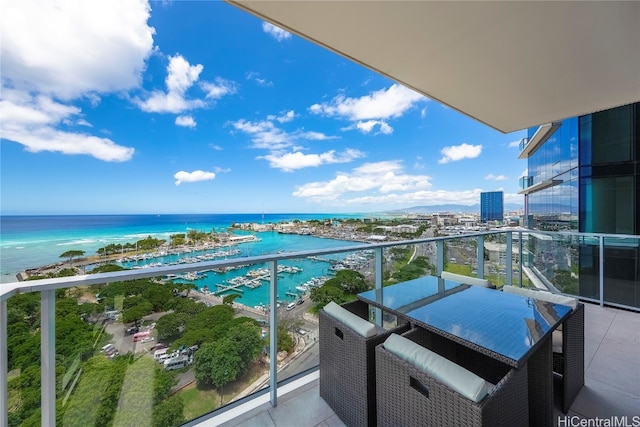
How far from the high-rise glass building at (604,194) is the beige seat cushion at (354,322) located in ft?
15.8

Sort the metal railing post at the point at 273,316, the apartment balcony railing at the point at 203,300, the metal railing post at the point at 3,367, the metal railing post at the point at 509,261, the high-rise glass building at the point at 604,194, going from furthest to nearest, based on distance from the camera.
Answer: the metal railing post at the point at 509,261, the high-rise glass building at the point at 604,194, the metal railing post at the point at 273,316, the apartment balcony railing at the point at 203,300, the metal railing post at the point at 3,367

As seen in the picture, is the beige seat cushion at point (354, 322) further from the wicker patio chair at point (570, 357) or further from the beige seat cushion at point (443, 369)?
the wicker patio chair at point (570, 357)

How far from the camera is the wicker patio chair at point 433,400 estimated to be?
3.39 ft

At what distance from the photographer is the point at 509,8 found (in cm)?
155

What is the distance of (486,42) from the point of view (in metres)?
1.86

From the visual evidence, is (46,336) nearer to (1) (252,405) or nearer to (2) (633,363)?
(1) (252,405)

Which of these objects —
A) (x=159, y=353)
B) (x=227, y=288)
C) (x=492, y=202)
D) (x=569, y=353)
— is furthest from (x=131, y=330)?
(x=492, y=202)

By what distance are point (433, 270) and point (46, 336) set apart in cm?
391

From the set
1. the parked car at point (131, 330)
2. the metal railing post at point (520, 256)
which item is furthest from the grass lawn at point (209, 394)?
the metal railing post at point (520, 256)

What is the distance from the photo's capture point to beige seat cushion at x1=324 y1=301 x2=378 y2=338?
64.1 inches

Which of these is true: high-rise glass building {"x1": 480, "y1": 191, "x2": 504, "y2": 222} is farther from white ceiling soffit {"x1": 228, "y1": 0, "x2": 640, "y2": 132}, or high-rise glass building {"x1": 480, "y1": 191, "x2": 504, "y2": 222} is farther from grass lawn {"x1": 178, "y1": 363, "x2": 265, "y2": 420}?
grass lawn {"x1": 178, "y1": 363, "x2": 265, "y2": 420}

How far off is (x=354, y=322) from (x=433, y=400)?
652 mm

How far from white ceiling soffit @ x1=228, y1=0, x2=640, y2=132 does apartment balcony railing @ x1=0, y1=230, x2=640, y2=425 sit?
5.73 feet

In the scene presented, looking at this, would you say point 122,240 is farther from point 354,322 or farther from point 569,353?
point 569,353
